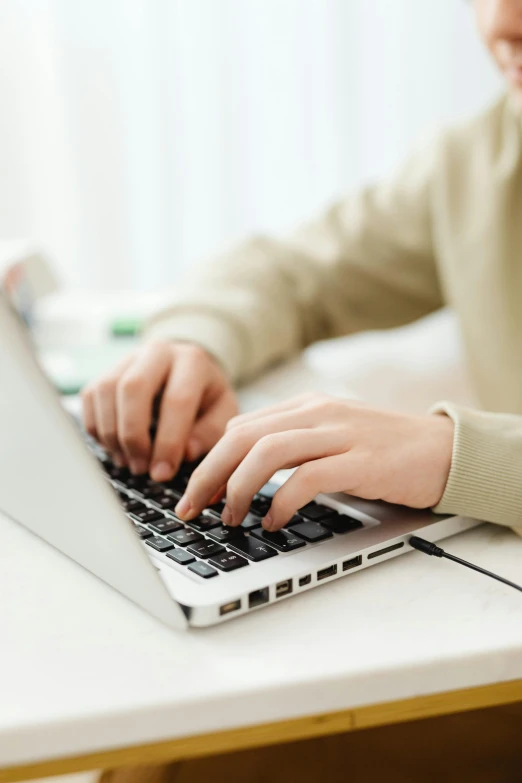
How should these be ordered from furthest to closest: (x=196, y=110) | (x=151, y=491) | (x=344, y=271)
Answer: (x=196, y=110) → (x=344, y=271) → (x=151, y=491)

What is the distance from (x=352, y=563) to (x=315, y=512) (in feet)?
0.18

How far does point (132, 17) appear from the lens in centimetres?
174

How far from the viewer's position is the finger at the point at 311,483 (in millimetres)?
484

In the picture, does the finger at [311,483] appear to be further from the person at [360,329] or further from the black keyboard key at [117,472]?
the black keyboard key at [117,472]

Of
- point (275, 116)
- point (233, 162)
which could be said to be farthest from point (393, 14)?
point (233, 162)

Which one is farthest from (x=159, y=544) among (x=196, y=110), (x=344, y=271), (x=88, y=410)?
(x=196, y=110)

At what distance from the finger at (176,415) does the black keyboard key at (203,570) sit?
0.16 meters

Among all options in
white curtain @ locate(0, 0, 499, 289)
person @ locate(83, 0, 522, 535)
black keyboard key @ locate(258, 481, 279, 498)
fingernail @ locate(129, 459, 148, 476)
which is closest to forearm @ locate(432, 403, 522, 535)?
person @ locate(83, 0, 522, 535)

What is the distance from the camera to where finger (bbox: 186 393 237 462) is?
653mm

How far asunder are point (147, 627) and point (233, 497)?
97 mm

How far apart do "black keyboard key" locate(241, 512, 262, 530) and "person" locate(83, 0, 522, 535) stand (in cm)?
1

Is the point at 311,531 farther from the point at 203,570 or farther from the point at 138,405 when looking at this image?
the point at 138,405

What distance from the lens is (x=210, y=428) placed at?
0.67 m

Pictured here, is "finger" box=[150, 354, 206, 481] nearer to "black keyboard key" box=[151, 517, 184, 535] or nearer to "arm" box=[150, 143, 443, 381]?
"black keyboard key" box=[151, 517, 184, 535]
